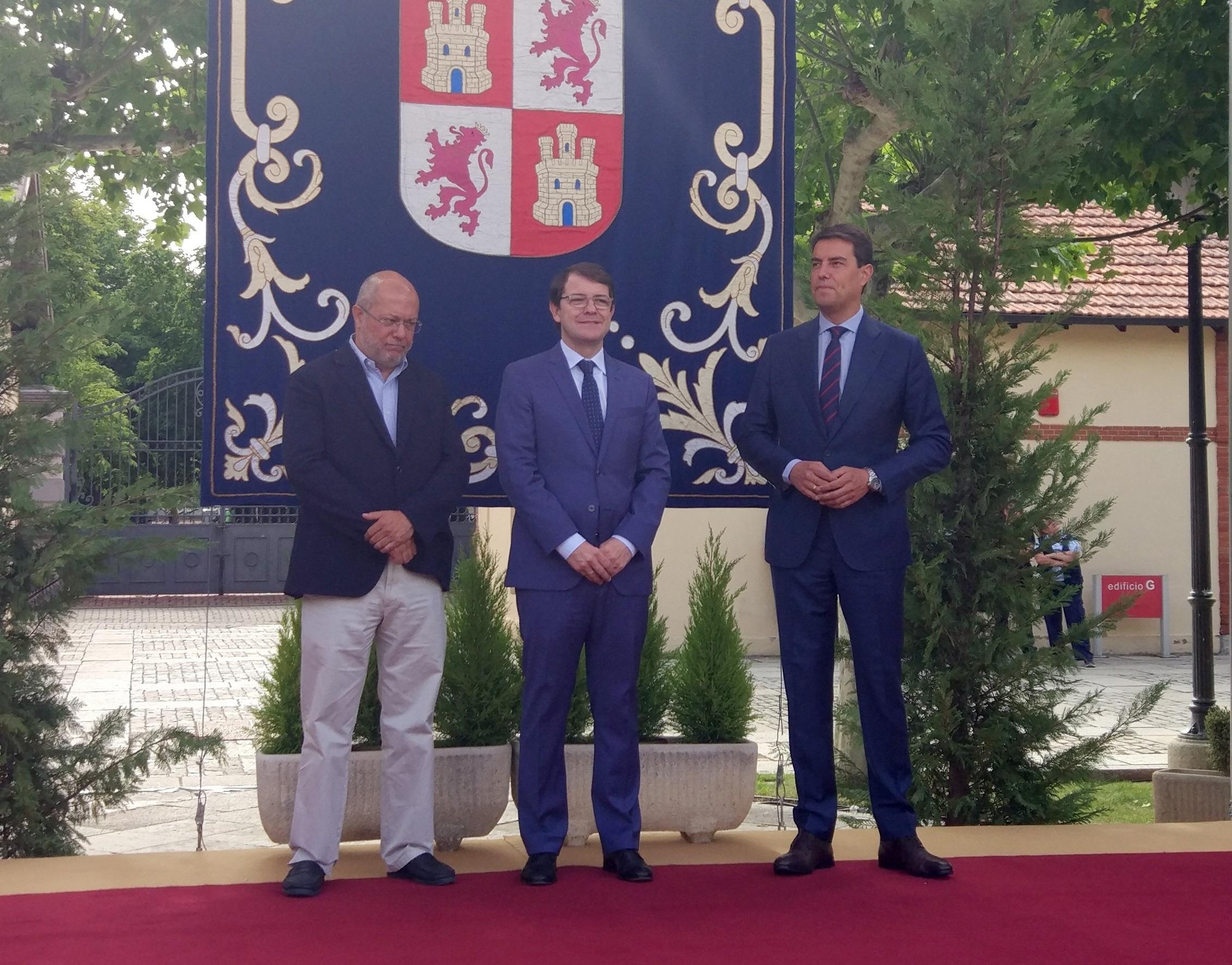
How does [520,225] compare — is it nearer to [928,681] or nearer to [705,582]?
[705,582]

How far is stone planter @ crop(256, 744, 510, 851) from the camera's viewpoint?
15.4ft

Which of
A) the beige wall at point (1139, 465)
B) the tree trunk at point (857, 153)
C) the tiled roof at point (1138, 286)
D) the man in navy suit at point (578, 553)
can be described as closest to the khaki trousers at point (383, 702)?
the man in navy suit at point (578, 553)

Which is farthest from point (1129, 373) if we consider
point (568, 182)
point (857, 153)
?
point (568, 182)

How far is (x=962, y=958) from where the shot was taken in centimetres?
341

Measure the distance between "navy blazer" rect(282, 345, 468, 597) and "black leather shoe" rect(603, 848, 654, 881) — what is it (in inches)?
39.7

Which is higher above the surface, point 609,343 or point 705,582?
point 609,343

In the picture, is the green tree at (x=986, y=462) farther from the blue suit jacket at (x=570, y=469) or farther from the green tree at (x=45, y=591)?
the green tree at (x=45, y=591)

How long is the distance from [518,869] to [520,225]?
7.99ft

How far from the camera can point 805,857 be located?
4.32 metres

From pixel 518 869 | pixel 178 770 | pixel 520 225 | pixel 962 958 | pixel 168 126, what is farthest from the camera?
pixel 178 770

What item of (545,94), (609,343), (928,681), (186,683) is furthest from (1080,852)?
(186,683)

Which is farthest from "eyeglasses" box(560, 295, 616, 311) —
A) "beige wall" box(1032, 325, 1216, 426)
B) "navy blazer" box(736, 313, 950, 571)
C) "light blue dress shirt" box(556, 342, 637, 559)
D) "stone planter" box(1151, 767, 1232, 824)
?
"beige wall" box(1032, 325, 1216, 426)

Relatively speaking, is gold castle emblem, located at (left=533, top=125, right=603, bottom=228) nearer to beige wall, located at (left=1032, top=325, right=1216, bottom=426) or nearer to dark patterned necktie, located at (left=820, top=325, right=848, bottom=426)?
dark patterned necktie, located at (left=820, top=325, right=848, bottom=426)

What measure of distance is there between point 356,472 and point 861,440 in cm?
162
